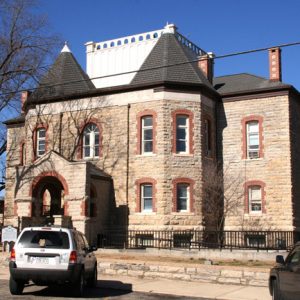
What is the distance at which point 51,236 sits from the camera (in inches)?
505

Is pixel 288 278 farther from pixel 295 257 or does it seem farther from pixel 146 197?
pixel 146 197

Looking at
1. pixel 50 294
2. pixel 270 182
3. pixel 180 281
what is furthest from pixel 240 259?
pixel 50 294

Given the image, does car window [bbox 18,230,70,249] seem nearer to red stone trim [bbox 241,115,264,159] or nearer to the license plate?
the license plate

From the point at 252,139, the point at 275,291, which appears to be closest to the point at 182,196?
the point at 252,139

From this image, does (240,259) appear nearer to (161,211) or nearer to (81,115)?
(161,211)

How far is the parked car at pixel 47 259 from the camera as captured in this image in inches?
482

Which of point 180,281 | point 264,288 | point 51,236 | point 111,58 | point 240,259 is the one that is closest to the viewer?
point 51,236

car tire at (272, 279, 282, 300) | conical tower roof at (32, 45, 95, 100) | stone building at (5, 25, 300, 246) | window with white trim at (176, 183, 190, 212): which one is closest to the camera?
car tire at (272, 279, 282, 300)

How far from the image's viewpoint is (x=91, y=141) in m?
33.6

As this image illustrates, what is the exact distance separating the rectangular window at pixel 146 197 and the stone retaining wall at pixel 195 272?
12.8 meters

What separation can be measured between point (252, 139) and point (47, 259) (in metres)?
22.1

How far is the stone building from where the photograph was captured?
29906mm

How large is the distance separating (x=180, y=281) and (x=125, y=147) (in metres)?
16.4

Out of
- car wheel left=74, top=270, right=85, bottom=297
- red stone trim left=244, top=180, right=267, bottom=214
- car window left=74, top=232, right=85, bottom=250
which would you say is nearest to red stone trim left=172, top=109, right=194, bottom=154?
red stone trim left=244, top=180, right=267, bottom=214
